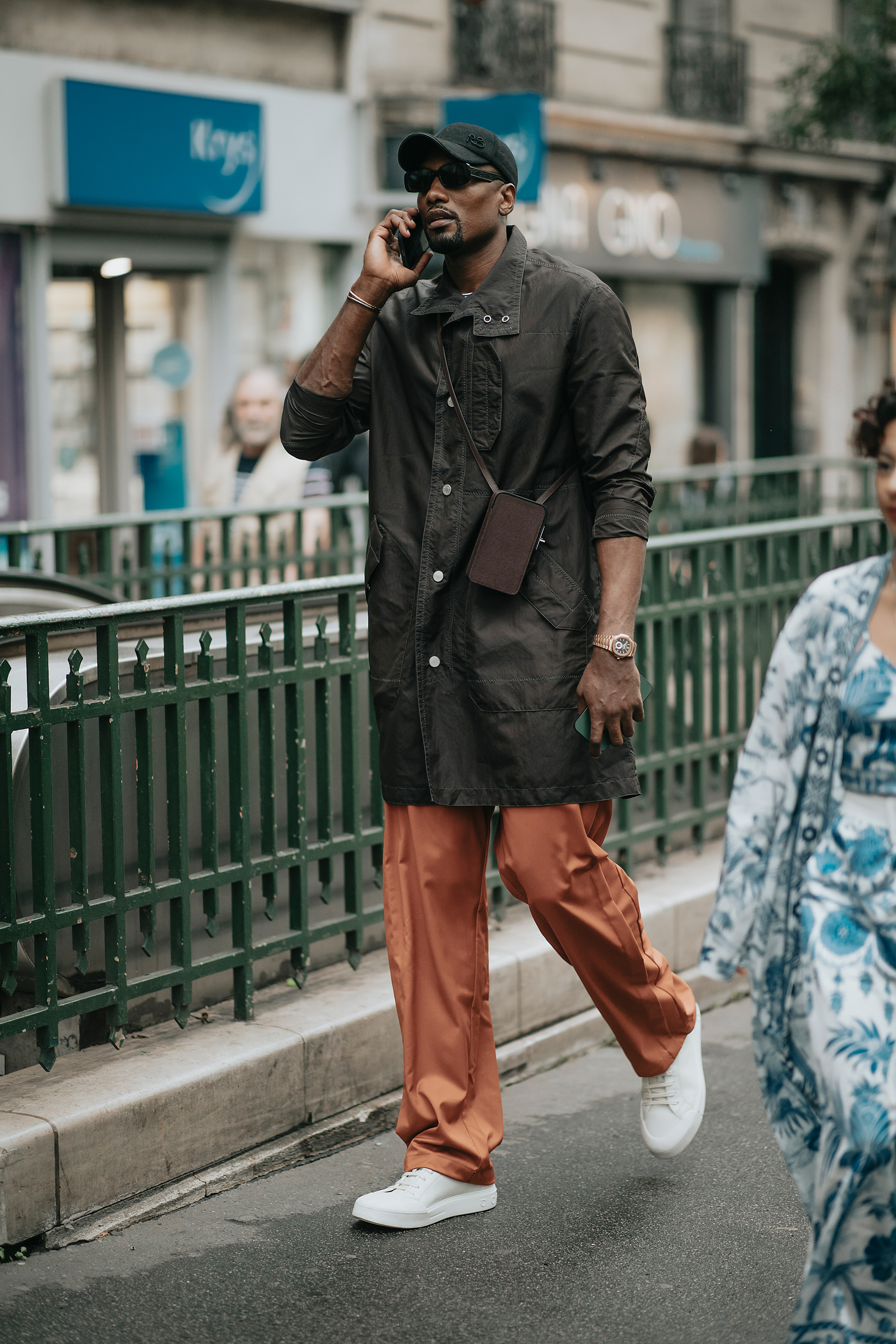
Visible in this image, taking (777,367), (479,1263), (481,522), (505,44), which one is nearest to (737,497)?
(505,44)

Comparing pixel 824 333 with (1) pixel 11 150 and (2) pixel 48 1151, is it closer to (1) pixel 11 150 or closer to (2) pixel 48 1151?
(1) pixel 11 150

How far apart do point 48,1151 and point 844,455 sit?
21.1m

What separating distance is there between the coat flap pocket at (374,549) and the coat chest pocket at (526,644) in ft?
0.72

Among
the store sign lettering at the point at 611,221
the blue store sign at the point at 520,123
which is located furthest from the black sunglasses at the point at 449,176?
the store sign lettering at the point at 611,221

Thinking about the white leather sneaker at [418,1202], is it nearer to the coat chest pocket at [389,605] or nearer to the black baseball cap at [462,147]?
the coat chest pocket at [389,605]

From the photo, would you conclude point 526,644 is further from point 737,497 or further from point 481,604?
point 737,497

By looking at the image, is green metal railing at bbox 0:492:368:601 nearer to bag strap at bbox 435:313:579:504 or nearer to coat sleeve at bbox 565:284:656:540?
bag strap at bbox 435:313:579:504

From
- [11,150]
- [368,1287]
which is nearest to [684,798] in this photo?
[368,1287]

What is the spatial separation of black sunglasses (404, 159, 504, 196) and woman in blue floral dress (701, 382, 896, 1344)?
110 centimetres

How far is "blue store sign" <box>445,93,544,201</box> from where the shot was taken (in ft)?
43.9

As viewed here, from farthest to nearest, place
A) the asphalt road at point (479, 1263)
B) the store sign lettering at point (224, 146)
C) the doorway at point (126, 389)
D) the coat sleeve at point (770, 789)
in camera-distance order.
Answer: the store sign lettering at point (224, 146), the doorway at point (126, 389), the asphalt road at point (479, 1263), the coat sleeve at point (770, 789)

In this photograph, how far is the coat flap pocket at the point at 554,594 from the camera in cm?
387

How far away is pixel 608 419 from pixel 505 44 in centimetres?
1437

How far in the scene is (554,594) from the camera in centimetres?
388
